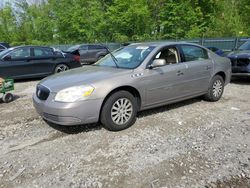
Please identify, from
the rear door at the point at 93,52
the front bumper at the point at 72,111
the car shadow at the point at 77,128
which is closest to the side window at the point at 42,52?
the car shadow at the point at 77,128

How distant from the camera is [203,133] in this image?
434 centimetres

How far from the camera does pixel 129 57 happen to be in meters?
5.17

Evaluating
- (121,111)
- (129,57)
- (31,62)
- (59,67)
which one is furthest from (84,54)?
(121,111)

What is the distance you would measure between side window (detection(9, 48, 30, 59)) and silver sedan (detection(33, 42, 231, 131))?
530 centimetres

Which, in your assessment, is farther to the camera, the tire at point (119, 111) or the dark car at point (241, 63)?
the dark car at point (241, 63)

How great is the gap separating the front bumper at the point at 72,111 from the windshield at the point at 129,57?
1140 mm

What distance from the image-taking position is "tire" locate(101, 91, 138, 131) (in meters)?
4.26

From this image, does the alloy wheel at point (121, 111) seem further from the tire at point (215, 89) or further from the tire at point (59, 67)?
the tire at point (59, 67)

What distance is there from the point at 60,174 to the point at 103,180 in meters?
0.57

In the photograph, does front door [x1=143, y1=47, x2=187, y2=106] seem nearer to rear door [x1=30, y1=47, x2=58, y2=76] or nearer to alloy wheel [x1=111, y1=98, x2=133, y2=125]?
alloy wheel [x1=111, y1=98, x2=133, y2=125]

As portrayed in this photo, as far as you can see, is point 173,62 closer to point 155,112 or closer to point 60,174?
point 155,112

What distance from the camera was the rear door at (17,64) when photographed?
919cm

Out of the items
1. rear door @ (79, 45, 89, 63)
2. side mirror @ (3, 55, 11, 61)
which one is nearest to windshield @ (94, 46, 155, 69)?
side mirror @ (3, 55, 11, 61)

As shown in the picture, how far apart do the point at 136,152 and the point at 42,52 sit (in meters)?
7.78
